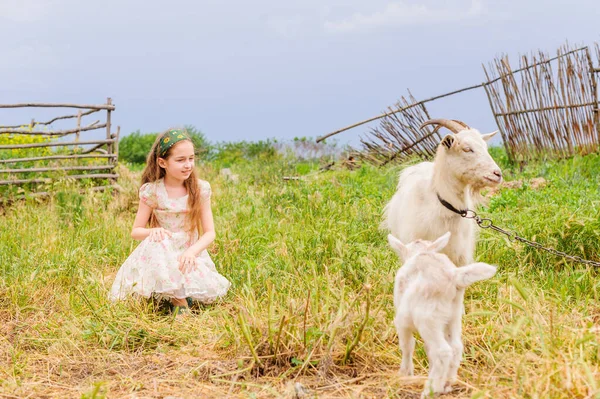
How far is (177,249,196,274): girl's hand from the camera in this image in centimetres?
455

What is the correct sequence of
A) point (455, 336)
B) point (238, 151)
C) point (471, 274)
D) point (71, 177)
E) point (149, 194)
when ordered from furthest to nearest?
1. point (238, 151)
2. point (71, 177)
3. point (149, 194)
4. point (455, 336)
5. point (471, 274)

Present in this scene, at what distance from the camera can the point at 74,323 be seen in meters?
4.38

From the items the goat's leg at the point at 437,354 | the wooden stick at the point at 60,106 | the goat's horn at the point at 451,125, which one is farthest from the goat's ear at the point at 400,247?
the wooden stick at the point at 60,106

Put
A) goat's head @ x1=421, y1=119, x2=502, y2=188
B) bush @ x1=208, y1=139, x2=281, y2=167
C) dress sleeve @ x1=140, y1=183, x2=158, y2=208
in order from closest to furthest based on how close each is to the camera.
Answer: goat's head @ x1=421, y1=119, x2=502, y2=188
dress sleeve @ x1=140, y1=183, x2=158, y2=208
bush @ x1=208, y1=139, x2=281, y2=167

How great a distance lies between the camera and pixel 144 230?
4.73 metres

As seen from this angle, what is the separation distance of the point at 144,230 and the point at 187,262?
0.44 metres

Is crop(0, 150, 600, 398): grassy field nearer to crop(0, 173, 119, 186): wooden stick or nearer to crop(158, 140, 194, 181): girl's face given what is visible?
crop(158, 140, 194, 181): girl's face

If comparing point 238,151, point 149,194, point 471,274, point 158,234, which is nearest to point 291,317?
point 471,274

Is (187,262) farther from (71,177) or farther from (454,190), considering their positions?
(71,177)

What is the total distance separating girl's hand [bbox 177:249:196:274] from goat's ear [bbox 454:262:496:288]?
242 centimetres

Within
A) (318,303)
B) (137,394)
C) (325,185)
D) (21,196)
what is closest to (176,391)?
(137,394)

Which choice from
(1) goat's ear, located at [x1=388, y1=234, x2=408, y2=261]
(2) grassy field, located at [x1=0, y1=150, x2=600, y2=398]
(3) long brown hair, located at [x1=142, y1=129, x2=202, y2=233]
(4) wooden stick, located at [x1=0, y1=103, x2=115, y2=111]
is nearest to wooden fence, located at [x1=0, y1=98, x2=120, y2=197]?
(4) wooden stick, located at [x1=0, y1=103, x2=115, y2=111]

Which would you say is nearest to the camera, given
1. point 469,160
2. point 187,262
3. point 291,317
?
point 291,317

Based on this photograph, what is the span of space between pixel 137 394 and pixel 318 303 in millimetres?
1057
